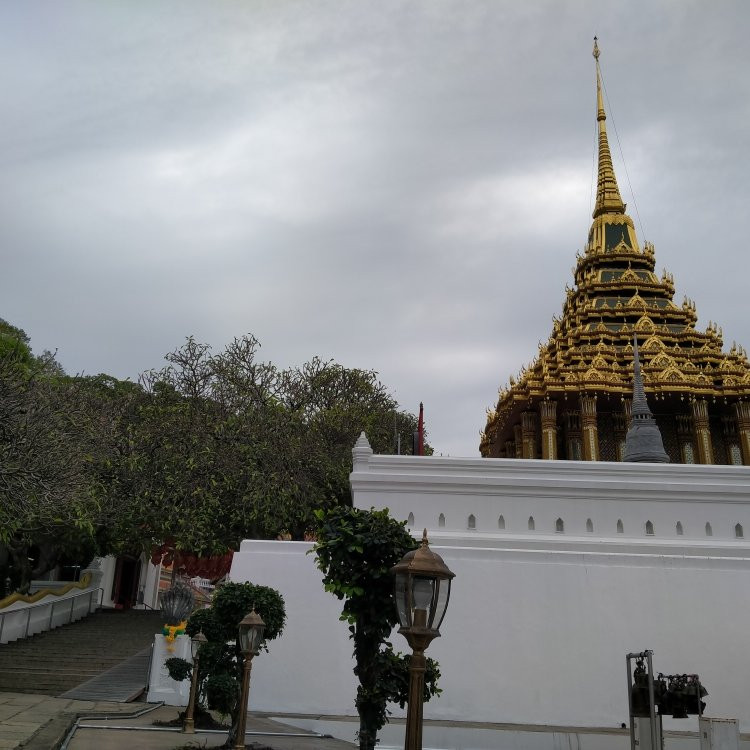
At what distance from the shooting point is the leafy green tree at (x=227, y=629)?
12156 mm

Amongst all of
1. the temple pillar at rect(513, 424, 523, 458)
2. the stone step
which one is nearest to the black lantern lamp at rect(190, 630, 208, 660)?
the stone step

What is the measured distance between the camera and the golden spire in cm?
3694

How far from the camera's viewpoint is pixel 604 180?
1484 inches

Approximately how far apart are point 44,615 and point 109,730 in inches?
459

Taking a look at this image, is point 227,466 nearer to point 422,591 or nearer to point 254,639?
point 254,639

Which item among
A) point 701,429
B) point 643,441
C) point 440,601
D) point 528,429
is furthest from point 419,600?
point 528,429

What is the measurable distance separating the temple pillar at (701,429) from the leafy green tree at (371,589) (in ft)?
70.2

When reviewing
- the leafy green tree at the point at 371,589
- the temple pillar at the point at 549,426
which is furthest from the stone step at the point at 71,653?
the temple pillar at the point at 549,426

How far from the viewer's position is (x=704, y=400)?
95.0 ft

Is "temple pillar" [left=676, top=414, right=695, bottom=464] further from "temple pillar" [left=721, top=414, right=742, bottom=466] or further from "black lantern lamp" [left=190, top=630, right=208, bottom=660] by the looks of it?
"black lantern lamp" [left=190, top=630, right=208, bottom=660]

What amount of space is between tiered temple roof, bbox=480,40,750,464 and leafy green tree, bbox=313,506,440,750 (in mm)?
19707

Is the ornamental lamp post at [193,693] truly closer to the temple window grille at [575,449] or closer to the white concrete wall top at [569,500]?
the white concrete wall top at [569,500]

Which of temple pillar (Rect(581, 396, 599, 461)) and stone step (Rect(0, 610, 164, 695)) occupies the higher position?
temple pillar (Rect(581, 396, 599, 461))

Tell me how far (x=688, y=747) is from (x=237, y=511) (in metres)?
13.6
